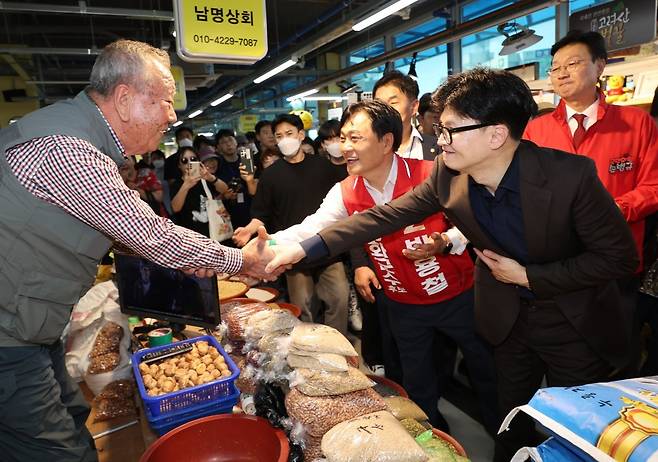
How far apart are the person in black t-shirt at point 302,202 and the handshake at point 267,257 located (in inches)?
60.6

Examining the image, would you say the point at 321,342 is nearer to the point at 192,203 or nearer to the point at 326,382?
the point at 326,382

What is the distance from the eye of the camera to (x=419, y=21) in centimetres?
1005

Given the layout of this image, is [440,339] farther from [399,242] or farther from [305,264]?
[305,264]

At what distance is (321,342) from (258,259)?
0.71 meters

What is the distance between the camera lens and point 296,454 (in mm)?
1228

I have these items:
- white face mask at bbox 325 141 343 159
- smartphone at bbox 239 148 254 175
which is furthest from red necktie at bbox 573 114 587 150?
smartphone at bbox 239 148 254 175

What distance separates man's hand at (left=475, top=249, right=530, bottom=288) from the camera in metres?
1.53

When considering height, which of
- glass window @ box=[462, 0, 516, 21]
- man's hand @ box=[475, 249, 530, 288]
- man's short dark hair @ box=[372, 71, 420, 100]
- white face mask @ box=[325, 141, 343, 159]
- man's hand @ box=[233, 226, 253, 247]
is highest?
glass window @ box=[462, 0, 516, 21]

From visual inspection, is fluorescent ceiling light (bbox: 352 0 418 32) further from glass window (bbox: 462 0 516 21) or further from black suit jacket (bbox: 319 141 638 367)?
black suit jacket (bbox: 319 141 638 367)

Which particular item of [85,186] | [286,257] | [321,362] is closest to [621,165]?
[286,257]

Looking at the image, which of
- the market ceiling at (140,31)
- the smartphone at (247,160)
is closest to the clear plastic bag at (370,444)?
the smartphone at (247,160)

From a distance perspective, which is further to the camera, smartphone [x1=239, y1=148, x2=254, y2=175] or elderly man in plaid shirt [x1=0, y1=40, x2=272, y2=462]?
smartphone [x1=239, y1=148, x2=254, y2=175]

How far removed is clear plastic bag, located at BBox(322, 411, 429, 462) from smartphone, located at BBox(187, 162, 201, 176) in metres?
3.30

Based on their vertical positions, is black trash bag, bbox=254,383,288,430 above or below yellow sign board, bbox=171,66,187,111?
below
